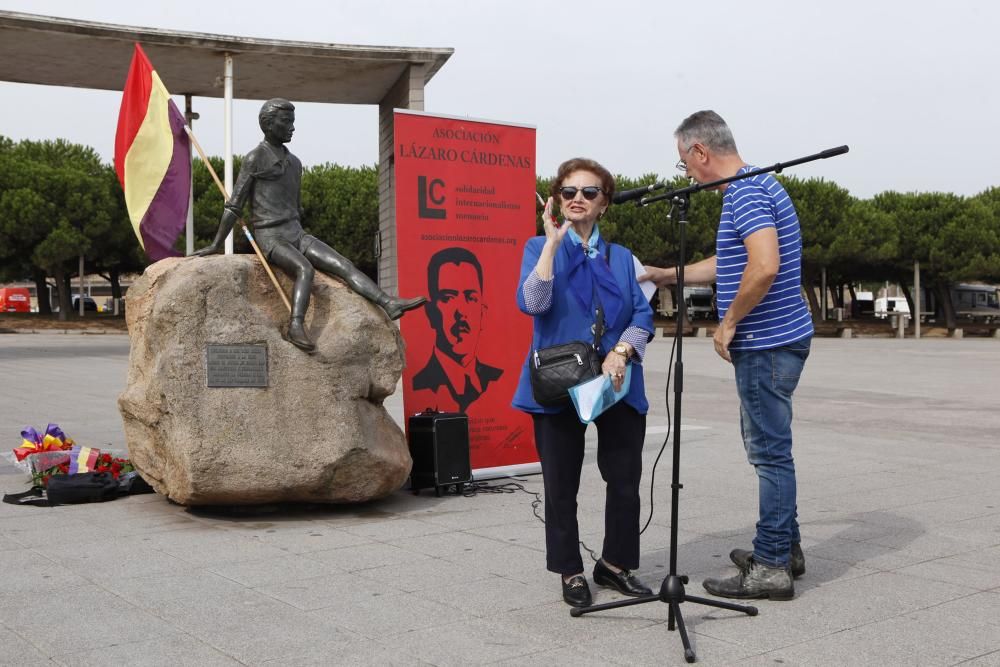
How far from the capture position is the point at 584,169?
4.42 meters

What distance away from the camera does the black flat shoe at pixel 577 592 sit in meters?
4.34

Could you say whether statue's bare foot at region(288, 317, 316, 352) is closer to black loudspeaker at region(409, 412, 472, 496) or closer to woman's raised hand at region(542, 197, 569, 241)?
black loudspeaker at region(409, 412, 472, 496)

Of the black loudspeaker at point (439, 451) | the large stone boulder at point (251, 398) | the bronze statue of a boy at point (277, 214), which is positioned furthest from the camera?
the black loudspeaker at point (439, 451)

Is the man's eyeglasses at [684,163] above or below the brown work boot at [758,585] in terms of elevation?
above

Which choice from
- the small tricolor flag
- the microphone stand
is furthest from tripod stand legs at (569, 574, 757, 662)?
the small tricolor flag

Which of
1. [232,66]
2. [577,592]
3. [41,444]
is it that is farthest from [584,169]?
[232,66]

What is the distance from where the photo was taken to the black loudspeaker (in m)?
7.36

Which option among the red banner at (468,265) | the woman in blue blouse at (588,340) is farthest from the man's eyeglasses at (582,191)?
the red banner at (468,265)

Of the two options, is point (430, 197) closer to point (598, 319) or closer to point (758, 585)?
point (598, 319)

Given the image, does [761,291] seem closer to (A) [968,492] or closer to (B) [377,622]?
(B) [377,622]

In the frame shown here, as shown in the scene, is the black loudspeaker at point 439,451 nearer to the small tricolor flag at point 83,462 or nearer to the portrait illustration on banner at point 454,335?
the portrait illustration on banner at point 454,335

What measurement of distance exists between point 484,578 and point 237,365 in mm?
2386

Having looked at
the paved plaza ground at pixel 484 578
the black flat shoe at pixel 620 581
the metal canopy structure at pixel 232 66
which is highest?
the metal canopy structure at pixel 232 66

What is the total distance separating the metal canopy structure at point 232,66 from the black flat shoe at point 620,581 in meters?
8.94
